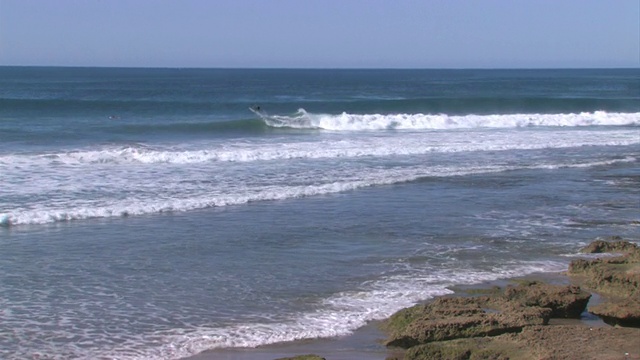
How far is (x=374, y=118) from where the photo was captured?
34.3m

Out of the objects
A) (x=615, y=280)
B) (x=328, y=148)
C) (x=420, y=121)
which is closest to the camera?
(x=615, y=280)

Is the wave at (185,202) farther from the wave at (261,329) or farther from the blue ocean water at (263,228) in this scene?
the wave at (261,329)

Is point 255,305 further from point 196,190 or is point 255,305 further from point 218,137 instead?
point 218,137

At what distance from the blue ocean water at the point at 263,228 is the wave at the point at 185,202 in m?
0.05

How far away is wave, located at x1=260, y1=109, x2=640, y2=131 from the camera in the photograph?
33125 millimetres

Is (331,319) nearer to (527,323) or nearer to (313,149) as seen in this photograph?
(527,323)

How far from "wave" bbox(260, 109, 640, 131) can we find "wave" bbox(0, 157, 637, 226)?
14928mm

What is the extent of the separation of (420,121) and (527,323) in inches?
1067

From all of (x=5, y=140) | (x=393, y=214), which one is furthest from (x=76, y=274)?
(x=5, y=140)

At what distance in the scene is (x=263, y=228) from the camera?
12.3 m

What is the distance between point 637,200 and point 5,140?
17.5 meters

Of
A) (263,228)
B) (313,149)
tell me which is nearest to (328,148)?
Result: (313,149)

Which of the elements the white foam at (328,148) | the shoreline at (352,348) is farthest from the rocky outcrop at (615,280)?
the white foam at (328,148)

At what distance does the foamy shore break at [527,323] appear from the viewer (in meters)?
6.80
